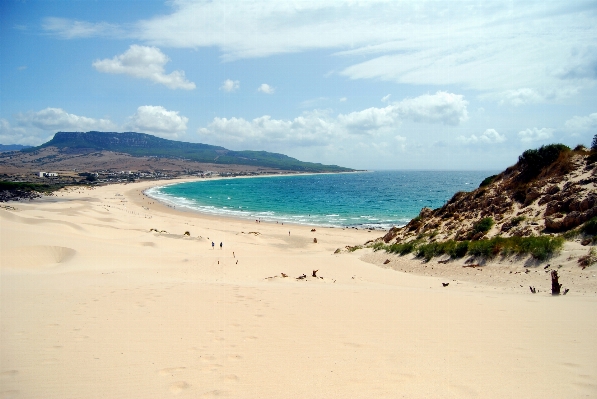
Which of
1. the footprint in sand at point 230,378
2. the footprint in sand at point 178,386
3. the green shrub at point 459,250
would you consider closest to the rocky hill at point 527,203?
the green shrub at point 459,250

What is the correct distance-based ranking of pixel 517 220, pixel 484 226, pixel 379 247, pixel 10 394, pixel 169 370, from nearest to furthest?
1. pixel 10 394
2. pixel 169 370
3. pixel 517 220
4. pixel 484 226
5. pixel 379 247

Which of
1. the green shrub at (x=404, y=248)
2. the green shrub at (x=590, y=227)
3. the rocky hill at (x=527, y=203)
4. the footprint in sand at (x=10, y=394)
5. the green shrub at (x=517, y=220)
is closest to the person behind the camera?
the footprint in sand at (x=10, y=394)

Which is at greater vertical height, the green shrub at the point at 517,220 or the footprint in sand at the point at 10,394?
the green shrub at the point at 517,220

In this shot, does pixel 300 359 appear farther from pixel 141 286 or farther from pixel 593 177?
pixel 593 177

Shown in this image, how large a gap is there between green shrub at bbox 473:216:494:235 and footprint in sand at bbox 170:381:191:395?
1699cm

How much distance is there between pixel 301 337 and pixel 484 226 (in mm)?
14823

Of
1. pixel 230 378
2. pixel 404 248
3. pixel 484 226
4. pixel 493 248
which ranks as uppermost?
pixel 484 226

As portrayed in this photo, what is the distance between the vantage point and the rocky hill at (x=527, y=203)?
15.6 meters

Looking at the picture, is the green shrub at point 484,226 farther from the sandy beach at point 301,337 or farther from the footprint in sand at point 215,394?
the footprint in sand at point 215,394

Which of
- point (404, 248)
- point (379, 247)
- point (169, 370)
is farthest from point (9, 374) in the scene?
point (379, 247)

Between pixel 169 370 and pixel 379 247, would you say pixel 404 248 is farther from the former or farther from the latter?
pixel 169 370

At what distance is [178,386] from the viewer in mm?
4523

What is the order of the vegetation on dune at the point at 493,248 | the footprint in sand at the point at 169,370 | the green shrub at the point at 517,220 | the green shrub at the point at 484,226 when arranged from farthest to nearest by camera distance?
the green shrub at the point at 484,226, the green shrub at the point at 517,220, the vegetation on dune at the point at 493,248, the footprint in sand at the point at 169,370

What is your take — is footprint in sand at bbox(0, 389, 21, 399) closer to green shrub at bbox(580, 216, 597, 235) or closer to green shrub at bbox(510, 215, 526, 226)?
green shrub at bbox(580, 216, 597, 235)
